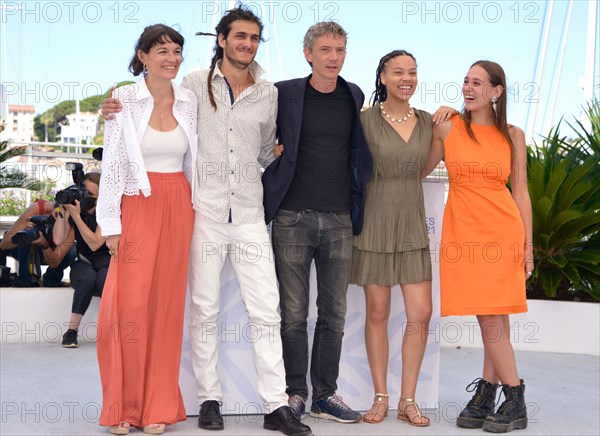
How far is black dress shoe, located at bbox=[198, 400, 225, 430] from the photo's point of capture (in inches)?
159

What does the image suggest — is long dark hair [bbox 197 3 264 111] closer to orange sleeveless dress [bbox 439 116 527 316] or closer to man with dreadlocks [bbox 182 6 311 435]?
man with dreadlocks [bbox 182 6 311 435]

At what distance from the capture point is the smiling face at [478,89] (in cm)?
418

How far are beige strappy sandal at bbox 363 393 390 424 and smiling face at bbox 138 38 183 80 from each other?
1819 millimetres

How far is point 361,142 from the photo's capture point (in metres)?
4.13

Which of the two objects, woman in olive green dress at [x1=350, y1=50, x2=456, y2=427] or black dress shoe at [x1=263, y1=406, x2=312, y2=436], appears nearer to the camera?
black dress shoe at [x1=263, y1=406, x2=312, y2=436]

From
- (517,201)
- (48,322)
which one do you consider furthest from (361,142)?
(48,322)

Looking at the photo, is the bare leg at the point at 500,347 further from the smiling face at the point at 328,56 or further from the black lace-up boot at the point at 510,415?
the smiling face at the point at 328,56

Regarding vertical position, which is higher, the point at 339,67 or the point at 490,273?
the point at 339,67

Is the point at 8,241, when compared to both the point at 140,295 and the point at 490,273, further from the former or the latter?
the point at 490,273

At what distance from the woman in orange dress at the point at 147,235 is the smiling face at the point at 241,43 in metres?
0.24

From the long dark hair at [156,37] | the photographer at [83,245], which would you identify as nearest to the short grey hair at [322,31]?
the long dark hair at [156,37]

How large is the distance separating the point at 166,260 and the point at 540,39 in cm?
1128

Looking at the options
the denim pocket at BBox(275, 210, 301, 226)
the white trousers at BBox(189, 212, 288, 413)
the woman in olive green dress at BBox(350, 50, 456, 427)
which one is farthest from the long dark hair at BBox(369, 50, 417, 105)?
the white trousers at BBox(189, 212, 288, 413)

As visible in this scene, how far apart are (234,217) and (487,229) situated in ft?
3.88
